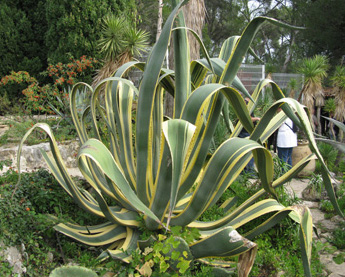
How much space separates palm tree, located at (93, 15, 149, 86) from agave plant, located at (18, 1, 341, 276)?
5024mm

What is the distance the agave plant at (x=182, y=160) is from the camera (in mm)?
1804

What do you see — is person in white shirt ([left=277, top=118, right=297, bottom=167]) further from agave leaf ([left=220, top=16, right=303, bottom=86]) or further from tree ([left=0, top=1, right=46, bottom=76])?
tree ([left=0, top=1, right=46, bottom=76])

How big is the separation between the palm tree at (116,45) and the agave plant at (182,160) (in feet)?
16.5

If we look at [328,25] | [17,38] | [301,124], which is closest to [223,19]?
[328,25]

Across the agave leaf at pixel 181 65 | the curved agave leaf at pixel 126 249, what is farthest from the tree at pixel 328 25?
the curved agave leaf at pixel 126 249

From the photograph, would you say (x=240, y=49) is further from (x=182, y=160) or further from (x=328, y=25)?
(x=328, y=25)

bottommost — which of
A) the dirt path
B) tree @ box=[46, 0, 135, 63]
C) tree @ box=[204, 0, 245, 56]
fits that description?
the dirt path

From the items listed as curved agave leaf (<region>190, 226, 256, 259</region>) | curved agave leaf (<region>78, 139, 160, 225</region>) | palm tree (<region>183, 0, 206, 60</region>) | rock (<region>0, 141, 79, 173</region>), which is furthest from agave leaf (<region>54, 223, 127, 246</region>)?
palm tree (<region>183, 0, 206, 60</region>)

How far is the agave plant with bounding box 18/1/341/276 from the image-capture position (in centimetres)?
180

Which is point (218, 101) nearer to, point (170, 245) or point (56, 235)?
point (170, 245)

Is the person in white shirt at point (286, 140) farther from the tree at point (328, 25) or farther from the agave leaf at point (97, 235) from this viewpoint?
the tree at point (328, 25)

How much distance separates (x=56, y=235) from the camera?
2.53 metres

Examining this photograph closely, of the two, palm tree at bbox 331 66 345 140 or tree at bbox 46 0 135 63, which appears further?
palm tree at bbox 331 66 345 140

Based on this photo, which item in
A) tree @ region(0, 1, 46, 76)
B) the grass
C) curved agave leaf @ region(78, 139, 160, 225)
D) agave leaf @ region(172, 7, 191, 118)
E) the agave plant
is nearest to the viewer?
curved agave leaf @ region(78, 139, 160, 225)
